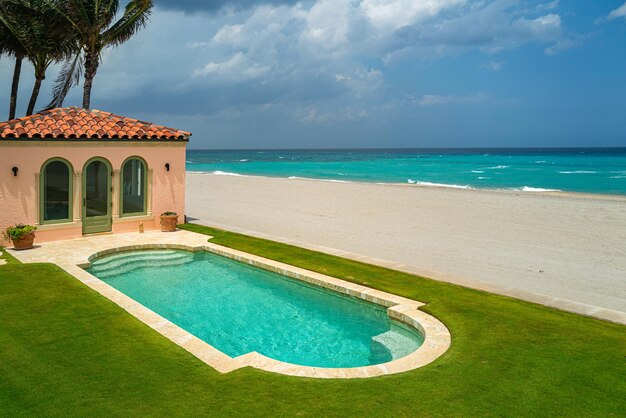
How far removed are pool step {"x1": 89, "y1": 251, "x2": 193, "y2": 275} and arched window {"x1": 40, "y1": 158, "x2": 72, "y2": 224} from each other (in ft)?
8.65

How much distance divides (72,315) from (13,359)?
172 cm

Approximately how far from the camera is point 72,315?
8.30 meters

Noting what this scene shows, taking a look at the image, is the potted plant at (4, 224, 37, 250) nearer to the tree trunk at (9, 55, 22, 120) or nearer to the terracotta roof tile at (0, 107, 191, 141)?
the terracotta roof tile at (0, 107, 191, 141)

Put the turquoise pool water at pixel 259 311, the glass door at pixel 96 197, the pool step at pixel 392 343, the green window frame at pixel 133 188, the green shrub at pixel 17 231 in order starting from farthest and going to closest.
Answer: the green window frame at pixel 133 188 → the glass door at pixel 96 197 → the green shrub at pixel 17 231 → the turquoise pool water at pixel 259 311 → the pool step at pixel 392 343

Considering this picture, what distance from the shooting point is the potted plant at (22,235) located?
13.1 metres

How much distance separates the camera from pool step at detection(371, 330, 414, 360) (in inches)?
313

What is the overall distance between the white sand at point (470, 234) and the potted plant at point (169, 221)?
232 cm

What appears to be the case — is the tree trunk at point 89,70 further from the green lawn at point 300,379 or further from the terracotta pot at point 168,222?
the green lawn at point 300,379

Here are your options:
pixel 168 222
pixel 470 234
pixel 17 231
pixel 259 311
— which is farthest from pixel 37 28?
pixel 470 234

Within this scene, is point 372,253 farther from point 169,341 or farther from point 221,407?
point 221,407

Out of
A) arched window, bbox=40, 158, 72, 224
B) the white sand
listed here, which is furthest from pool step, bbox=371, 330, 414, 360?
arched window, bbox=40, 158, 72, 224

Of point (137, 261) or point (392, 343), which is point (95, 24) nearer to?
point (137, 261)

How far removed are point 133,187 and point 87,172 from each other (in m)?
1.60

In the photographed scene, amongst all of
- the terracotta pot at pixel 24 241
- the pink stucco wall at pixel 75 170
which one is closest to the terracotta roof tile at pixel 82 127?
the pink stucco wall at pixel 75 170
